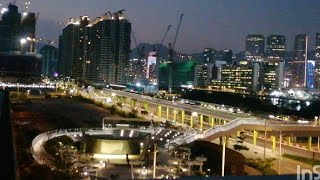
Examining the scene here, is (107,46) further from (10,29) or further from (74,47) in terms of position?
(10,29)

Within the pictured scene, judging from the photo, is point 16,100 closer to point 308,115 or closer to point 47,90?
point 47,90

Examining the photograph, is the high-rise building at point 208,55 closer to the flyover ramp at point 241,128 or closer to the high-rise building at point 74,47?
the high-rise building at point 74,47

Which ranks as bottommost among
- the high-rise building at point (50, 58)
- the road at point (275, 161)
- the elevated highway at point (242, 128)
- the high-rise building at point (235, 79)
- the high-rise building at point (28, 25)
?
the road at point (275, 161)

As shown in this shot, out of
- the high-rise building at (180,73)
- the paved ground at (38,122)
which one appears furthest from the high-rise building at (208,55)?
the paved ground at (38,122)

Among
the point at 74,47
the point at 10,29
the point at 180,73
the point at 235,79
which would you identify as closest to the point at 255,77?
the point at 235,79

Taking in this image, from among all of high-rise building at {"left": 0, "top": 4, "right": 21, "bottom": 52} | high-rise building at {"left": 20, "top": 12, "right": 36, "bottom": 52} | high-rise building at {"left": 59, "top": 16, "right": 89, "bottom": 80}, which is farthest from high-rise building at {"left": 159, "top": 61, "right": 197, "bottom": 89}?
high-rise building at {"left": 0, "top": 4, "right": 21, "bottom": 52}

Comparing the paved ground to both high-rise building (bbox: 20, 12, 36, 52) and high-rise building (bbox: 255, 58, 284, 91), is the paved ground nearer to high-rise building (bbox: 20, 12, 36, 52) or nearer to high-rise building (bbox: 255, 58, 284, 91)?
high-rise building (bbox: 20, 12, 36, 52)
